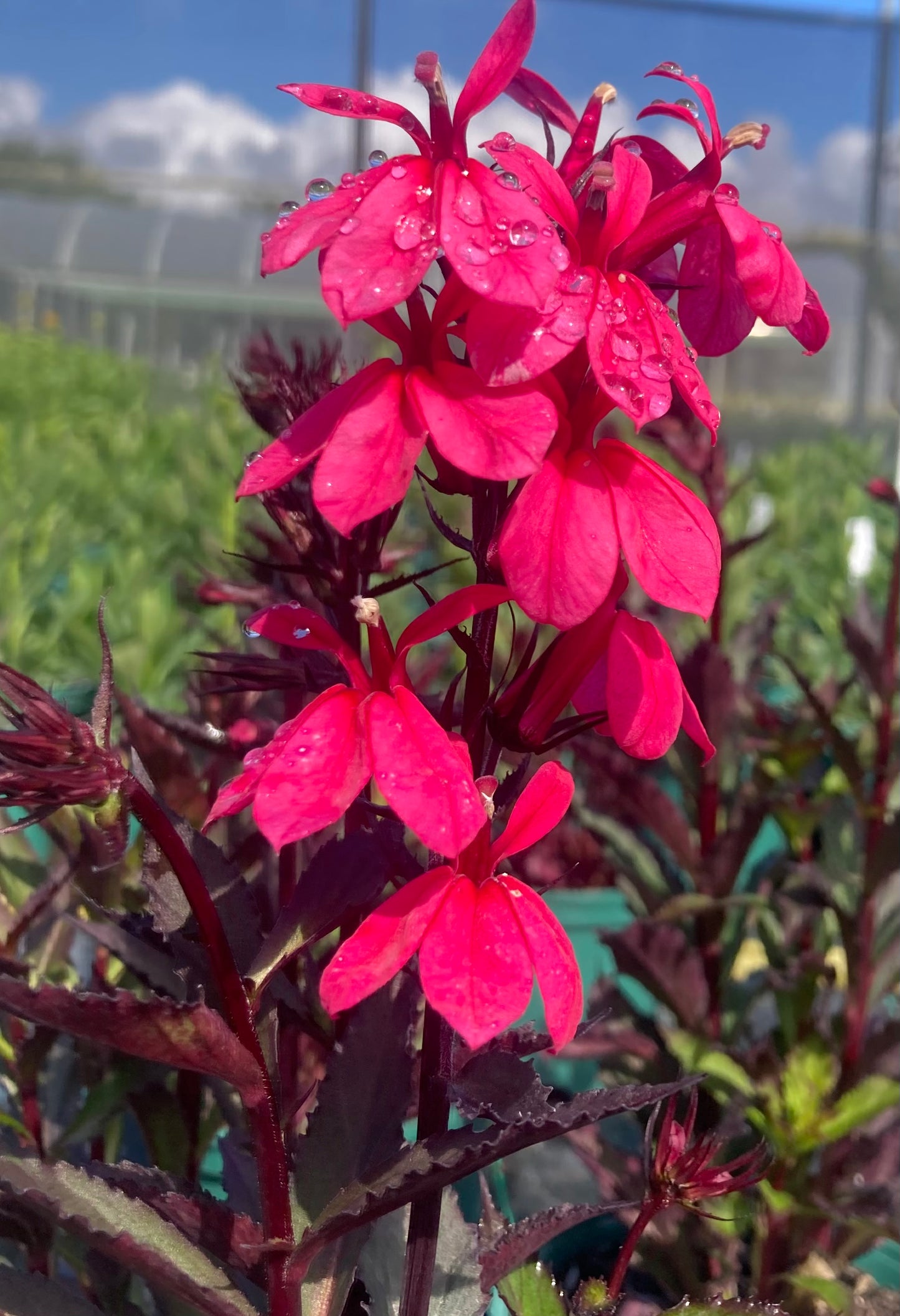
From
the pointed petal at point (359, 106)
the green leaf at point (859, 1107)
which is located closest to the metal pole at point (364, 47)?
the green leaf at point (859, 1107)

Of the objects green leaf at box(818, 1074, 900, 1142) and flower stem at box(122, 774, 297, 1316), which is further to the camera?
green leaf at box(818, 1074, 900, 1142)

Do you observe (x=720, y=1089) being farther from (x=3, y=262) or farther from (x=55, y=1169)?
(x=3, y=262)

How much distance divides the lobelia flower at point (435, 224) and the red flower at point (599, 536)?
0.22ft

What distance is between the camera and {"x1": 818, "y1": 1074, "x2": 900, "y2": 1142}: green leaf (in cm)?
86

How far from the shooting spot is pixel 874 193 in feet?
21.2

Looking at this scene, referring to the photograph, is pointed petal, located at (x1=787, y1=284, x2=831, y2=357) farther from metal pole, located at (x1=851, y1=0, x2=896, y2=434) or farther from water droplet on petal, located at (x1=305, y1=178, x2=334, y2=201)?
metal pole, located at (x1=851, y1=0, x2=896, y2=434)

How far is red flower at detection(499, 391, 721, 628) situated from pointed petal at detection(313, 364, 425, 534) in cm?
4

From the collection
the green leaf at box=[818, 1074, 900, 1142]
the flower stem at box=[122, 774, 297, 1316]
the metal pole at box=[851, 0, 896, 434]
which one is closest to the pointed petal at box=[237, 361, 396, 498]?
the flower stem at box=[122, 774, 297, 1316]

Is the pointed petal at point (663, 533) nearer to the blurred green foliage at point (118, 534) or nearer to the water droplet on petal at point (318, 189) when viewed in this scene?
the water droplet on petal at point (318, 189)

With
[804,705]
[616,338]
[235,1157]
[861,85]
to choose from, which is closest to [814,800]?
[804,705]

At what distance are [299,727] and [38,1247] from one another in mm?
392

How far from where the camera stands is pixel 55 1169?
444 millimetres

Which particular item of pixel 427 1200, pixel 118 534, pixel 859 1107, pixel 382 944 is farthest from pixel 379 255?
pixel 118 534

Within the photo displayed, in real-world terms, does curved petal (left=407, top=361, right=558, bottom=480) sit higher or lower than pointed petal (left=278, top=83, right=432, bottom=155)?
lower
